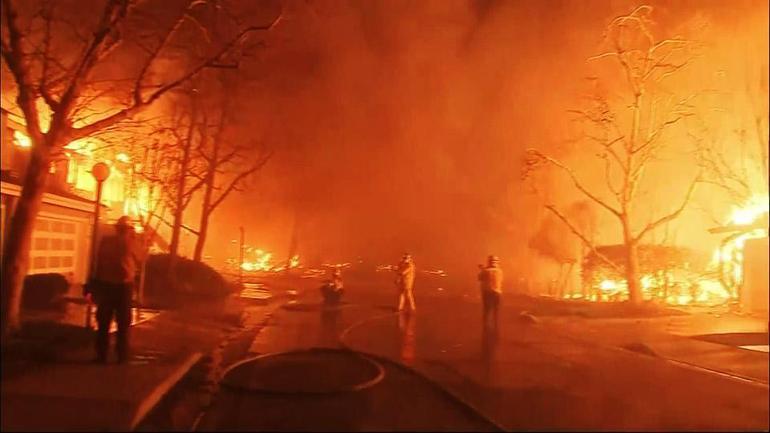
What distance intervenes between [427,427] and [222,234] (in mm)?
53573

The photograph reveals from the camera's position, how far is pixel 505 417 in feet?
29.9

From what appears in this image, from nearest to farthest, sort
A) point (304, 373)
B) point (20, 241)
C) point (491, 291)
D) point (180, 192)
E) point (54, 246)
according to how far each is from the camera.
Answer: point (304, 373) < point (20, 241) < point (491, 291) < point (54, 246) < point (180, 192)

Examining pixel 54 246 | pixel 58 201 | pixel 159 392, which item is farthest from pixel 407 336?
pixel 54 246

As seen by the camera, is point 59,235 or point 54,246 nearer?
point 54,246

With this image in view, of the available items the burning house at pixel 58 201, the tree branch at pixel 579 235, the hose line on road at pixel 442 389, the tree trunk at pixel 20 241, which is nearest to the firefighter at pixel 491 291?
the hose line on road at pixel 442 389

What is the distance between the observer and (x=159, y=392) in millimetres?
9836

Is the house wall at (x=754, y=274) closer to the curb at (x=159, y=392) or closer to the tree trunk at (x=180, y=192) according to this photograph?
the curb at (x=159, y=392)

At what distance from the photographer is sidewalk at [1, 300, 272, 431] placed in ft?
26.8

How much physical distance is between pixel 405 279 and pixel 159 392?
53.4 feet

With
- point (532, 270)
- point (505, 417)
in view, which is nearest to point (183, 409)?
point (505, 417)

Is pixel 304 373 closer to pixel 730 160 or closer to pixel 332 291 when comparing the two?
pixel 332 291

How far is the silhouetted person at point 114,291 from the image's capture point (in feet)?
37.9

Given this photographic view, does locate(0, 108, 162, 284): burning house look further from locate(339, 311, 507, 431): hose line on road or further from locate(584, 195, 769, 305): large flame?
locate(584, 195, 769, 305): large flame

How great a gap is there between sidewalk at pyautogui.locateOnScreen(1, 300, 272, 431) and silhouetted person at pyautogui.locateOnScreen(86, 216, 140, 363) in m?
0.32
